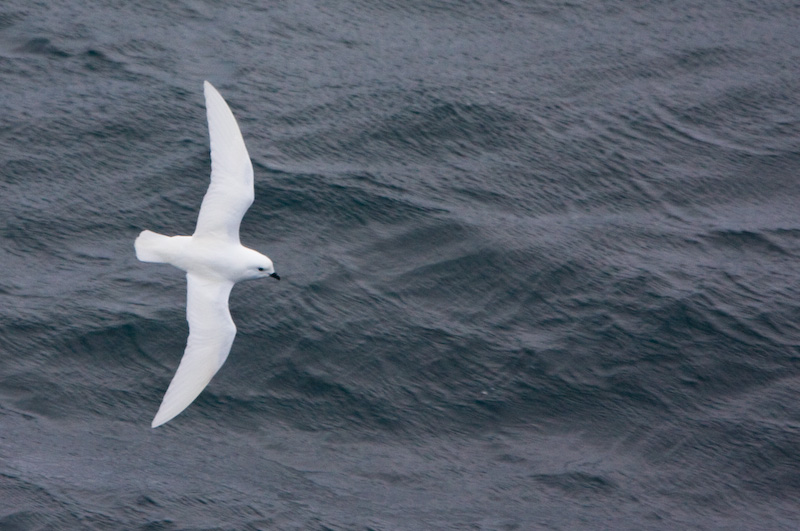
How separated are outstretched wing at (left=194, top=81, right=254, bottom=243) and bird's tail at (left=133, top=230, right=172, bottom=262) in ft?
1.46

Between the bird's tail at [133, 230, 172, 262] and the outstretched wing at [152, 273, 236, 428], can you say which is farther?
the bird's tail at [133, 230, 172, 262]

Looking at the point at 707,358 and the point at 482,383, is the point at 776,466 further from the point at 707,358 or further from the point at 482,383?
the point at 482,383

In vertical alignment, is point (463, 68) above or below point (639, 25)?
below

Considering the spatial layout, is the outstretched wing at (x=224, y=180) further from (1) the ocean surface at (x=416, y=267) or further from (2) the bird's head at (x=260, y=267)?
(1) the ocean surface at (x=416, y=267)

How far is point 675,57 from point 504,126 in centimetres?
311

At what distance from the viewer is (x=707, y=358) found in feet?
41.3

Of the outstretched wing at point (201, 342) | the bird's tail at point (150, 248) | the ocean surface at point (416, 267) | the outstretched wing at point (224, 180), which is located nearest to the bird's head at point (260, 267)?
the outstretched wing at point (201, 342)

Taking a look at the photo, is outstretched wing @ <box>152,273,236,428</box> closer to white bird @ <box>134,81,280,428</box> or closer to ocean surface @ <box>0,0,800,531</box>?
white bird @ <box>134,81,280,428</box>

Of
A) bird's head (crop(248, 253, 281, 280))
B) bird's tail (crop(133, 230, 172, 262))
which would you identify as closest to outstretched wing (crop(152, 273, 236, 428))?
bird's head (crop(248, 253, 281, 280))

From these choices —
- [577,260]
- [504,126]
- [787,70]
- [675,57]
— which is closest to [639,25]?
[675,57]

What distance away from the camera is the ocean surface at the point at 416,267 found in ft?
37.2

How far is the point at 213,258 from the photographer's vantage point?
421 inches

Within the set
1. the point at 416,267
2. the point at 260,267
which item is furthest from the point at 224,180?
the point at 416,267

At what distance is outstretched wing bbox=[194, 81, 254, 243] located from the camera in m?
10.9
